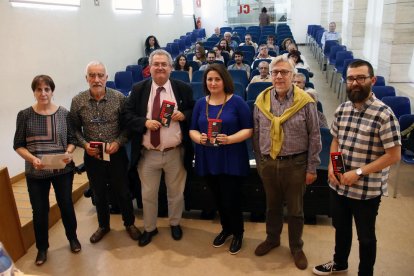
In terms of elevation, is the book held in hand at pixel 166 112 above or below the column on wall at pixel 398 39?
below

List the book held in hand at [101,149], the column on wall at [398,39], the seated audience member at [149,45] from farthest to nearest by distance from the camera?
1. the seated audience member at [149,45]
2. the column on wall at [398,39]
3. the book held in hand at [101,149]

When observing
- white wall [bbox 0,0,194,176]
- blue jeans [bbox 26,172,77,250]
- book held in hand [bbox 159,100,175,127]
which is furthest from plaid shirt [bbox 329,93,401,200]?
white wall [bbox 0,0,194,176]

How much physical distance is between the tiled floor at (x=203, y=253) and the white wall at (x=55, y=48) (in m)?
1.75

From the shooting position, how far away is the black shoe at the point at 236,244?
2.92 m

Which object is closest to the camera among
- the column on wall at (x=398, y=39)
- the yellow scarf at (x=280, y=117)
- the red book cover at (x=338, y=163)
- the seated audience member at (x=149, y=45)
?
the red book cover at (x=338, y=163)

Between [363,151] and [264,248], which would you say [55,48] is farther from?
[363,151]

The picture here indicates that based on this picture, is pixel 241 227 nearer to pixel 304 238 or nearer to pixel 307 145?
pixel 304 238

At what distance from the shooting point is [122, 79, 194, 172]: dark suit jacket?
9.32 feet

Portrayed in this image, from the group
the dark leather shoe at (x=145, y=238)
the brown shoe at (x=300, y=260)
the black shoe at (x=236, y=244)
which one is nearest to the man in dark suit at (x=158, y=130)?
the dark leather shoe at (x=145, y=238)

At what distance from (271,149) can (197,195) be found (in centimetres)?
122

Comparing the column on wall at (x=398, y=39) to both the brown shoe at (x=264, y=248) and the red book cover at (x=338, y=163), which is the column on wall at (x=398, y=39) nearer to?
the brown shoe at (x=264, y=248)

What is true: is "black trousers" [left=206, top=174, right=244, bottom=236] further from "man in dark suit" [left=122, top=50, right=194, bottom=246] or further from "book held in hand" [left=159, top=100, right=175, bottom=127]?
"book held in hand" [left=159, top=100, right=175, bottom=127]

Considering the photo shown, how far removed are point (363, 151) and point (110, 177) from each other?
2.03 m

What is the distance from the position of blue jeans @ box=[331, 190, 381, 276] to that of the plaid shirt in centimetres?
7
